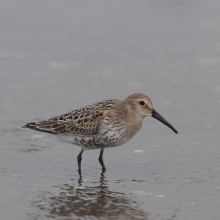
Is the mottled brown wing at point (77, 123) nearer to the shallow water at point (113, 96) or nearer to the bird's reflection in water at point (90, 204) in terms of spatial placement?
the shallow water at point (113, 96)

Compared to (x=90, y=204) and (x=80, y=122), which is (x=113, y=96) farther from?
(x=90, y=204)

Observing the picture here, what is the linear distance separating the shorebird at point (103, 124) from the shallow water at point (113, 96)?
48 cm

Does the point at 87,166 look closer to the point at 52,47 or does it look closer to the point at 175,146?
the point at 175,146

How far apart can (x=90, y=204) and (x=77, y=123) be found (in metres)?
2.51

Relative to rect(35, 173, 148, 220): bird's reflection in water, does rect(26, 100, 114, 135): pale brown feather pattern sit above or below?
above

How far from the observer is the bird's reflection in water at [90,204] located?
9.96 metres

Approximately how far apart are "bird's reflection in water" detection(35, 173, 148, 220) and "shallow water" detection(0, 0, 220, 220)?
16 millimetres

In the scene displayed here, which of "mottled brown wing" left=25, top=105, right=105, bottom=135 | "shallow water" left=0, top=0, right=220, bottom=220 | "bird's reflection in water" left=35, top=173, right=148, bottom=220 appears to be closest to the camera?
"bird's reflection in water" left=35, top=173, right=148, bottom=220

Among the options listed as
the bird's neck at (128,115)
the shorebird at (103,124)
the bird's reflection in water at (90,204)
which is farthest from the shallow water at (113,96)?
the bird's neck at (128,115)

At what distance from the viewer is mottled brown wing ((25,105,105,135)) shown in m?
12.4

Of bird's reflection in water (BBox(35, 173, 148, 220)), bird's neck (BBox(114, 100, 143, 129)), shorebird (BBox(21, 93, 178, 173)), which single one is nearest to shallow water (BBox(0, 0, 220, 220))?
bird's reflection in water (BBox(35, 173, 148, 220))

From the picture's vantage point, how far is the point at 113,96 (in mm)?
16203

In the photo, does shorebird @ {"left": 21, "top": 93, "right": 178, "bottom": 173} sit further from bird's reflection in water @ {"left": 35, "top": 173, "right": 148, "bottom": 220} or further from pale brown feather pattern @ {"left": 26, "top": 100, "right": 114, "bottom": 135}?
bird's reflection in water @ {"left": 35, "top": 173, "right": 148, "bottom": 220}

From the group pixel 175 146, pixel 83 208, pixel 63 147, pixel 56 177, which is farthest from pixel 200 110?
pixel 83 208
